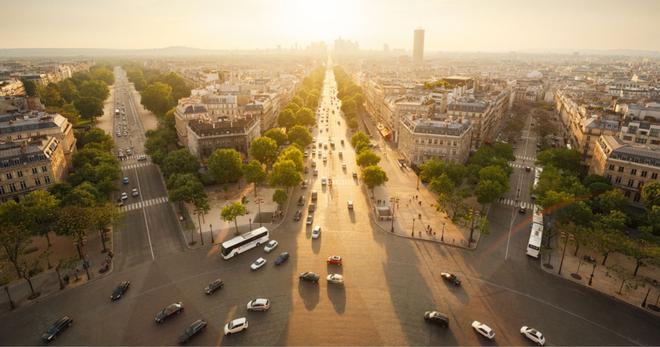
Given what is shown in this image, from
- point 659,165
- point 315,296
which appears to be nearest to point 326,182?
point 315,296

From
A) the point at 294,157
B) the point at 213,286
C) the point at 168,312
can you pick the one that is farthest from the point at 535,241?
the point at 168,312

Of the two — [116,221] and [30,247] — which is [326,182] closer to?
[116,221]

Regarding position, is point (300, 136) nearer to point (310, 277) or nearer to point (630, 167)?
point (310, 277)

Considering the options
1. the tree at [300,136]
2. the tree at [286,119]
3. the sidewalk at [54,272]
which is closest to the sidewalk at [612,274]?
the sidewalk at [54,272]

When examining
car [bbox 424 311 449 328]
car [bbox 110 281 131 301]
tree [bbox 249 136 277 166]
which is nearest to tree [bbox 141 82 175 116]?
tree [bbox 249 136 277 166]

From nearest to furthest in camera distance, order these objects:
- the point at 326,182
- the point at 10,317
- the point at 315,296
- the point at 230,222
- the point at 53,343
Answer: the point at 53,343 < the point at 10,317 < the point at 315,296 < the point at 230,222 < the point at 326,182

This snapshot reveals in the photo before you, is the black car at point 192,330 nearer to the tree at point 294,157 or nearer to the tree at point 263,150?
the tree at point 294,157
